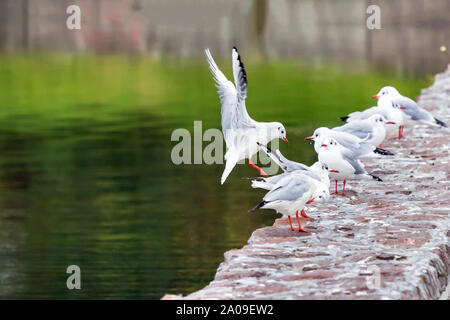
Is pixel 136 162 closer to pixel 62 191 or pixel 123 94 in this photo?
pixel 62 191

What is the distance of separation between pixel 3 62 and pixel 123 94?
21.2 ft

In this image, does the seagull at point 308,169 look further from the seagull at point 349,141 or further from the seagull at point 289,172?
the seagull at point 349,141

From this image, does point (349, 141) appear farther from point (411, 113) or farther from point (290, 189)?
point (411, 113)

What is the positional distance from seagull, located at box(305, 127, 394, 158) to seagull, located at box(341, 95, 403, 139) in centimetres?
116

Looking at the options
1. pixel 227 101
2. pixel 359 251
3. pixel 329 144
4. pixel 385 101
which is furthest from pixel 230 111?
pixel 385 101

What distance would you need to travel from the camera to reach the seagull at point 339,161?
638 cm

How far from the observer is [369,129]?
7641 mm

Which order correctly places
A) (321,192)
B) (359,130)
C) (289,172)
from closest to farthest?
(321,192)
(289,172)
(359,130)

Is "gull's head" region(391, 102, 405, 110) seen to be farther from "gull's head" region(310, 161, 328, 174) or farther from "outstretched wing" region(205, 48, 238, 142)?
"gull's head" region(310, 161, 328, 174)

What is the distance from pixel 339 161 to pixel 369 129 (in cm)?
134

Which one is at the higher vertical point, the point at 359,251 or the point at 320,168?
the point at 320,168

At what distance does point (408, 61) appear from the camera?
24.2 metres

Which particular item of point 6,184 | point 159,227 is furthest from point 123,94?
point 159,227
